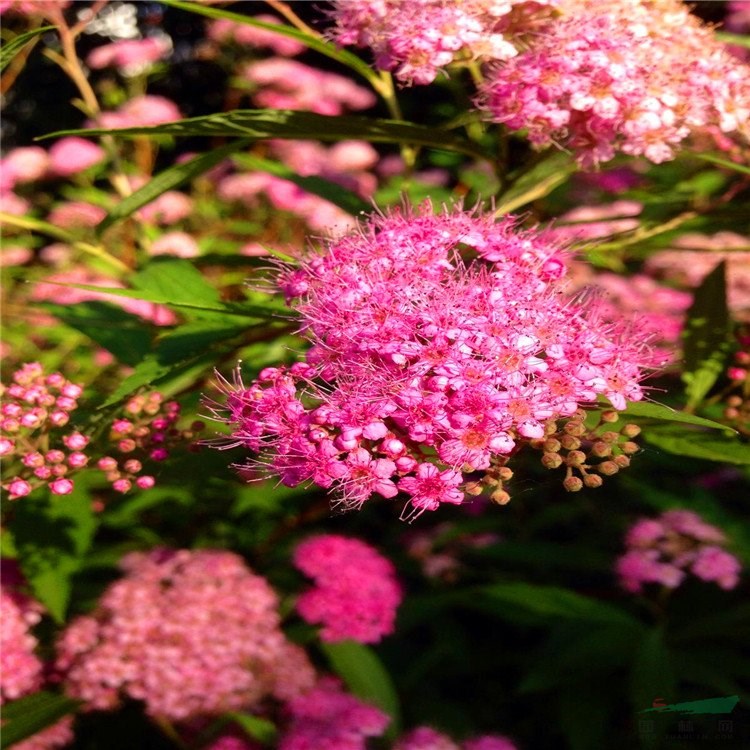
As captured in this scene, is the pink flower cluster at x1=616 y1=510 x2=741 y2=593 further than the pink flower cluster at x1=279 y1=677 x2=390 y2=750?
Yes

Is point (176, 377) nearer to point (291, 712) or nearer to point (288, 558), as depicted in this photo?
point (291, 712)

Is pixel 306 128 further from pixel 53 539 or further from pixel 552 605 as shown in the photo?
pixel 552 605

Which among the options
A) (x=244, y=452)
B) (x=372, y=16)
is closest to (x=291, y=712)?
(x=244, y=452)

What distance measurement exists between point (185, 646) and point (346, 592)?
332 mm

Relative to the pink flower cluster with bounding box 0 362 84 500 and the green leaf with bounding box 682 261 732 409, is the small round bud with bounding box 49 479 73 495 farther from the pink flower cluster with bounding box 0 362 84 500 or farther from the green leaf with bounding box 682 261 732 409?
the green leaf with bounding box 682 261 732 409

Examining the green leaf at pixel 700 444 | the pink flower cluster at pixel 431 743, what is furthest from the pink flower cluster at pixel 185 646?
the green leaf at pixel 700 444

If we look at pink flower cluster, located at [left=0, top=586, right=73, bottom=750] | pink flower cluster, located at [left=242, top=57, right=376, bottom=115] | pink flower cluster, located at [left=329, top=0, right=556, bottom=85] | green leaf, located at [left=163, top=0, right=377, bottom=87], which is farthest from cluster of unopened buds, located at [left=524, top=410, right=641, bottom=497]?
pink flower cluster, located at [left=242, top=57, right=376, bottom=115]

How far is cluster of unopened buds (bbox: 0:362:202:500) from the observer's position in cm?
99

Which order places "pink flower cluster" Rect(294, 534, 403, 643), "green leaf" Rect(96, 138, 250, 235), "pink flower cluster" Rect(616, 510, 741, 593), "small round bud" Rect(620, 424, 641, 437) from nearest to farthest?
"small round bud" Rect(620, 424, 641, 437)
"green leaf" Rect(96, 138, 250, 235)
"pink flower cluster" Rect(294, 534, 403, 643)
"pink flower cluster" Rect(616, 510, 741, 593)

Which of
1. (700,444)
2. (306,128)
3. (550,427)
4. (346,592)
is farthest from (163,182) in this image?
→ (346,592)

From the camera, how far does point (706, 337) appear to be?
1309 mm

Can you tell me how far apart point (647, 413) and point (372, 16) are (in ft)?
2.27

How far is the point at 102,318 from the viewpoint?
139cm

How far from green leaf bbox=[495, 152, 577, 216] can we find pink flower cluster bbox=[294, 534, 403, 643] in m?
0.86
